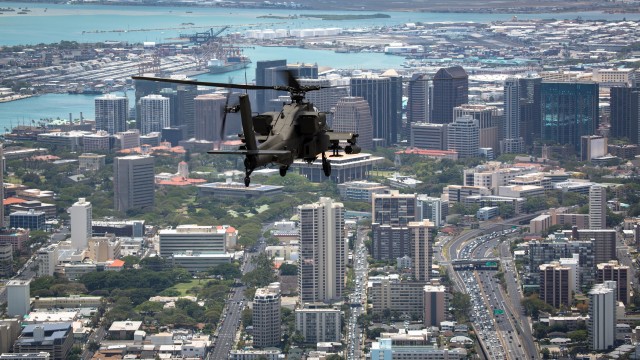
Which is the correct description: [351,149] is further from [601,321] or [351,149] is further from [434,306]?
[434,306]

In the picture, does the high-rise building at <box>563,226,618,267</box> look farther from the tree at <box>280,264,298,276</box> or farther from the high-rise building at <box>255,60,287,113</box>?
the high-rise building at <box>255,60,287,113</box>

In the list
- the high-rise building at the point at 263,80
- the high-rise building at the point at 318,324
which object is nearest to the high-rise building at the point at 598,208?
the high-rise building at the point at 318,324

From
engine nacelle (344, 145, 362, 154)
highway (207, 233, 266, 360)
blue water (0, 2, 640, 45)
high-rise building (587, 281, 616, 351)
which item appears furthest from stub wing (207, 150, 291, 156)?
blue water (0, 2, 640, 45)

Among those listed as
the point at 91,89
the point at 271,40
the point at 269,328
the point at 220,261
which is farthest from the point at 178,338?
the point at 271,40

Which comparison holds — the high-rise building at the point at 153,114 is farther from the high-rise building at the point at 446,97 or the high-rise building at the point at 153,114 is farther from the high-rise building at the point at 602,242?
the high-rise building at the point at 602,242

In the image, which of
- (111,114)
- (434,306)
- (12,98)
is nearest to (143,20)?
(12,98)

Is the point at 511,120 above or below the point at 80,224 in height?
above

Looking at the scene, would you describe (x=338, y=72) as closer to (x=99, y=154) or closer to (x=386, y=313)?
(x=99, y=154)
